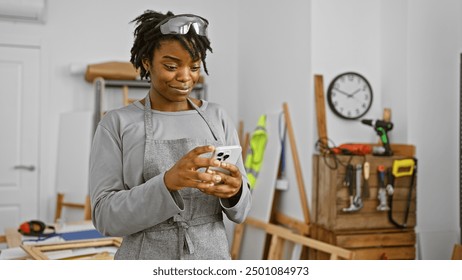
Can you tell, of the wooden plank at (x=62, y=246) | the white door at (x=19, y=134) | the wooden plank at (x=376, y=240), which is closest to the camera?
the wooden plank at (x=62, y=246)

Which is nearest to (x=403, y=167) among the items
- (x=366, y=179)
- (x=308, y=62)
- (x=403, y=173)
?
(x=403, y=173)

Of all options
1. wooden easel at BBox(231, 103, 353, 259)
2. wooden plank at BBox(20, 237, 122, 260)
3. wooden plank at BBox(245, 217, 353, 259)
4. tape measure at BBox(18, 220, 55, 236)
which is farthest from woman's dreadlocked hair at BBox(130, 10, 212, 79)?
wooden easel at BBox(231, 103, 353, 259)

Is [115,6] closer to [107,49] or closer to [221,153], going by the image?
[107,49]

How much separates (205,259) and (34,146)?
7.60 feet

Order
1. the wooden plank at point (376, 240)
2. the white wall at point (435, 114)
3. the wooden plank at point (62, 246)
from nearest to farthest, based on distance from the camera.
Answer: the wooden plank at point (62, 246)
the white wall at point (435, 114)
the wooden plank at point (376, 240)

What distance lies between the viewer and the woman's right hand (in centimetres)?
63

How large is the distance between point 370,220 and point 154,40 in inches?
56.7

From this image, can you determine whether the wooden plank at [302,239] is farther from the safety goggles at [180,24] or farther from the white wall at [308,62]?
the safety goggles at [180,24]

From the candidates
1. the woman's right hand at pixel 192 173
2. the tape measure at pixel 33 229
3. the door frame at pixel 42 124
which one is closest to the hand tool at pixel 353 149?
the tape measure at pixel 33 229

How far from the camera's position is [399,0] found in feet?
6.22

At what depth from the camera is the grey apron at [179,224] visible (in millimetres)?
727

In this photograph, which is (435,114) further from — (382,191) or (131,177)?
(131,177)

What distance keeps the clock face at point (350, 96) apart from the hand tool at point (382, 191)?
0.31 meters
